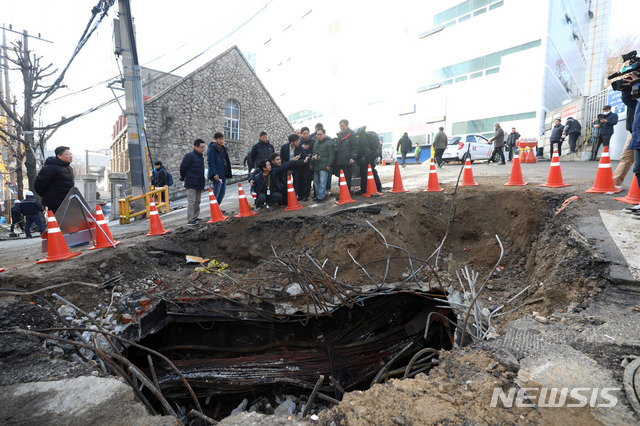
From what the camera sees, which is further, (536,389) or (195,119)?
(195,119)

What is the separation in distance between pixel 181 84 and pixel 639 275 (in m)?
19.9

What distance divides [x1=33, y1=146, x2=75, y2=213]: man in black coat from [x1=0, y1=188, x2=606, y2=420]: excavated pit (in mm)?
1463

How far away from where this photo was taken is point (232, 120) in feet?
66.7

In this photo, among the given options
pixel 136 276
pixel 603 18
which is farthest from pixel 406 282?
pixel 603 18

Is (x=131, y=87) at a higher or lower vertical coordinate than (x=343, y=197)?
higher

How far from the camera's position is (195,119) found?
18.2 m

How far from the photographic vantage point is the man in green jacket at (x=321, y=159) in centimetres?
650

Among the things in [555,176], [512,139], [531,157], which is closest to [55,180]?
[555,176]

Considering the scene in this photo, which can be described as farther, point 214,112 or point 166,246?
point 214,112

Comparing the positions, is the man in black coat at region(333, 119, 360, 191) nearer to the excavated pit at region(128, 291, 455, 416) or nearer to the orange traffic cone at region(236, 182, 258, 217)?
the orange traffic cone at region(236, 182, 258, 217)

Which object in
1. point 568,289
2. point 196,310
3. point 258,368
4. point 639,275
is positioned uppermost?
point 639,275

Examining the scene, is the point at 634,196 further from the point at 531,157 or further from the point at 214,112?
the point at 214,112

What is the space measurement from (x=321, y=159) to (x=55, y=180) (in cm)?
468

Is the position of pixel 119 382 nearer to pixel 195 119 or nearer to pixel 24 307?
pixel 24 307
